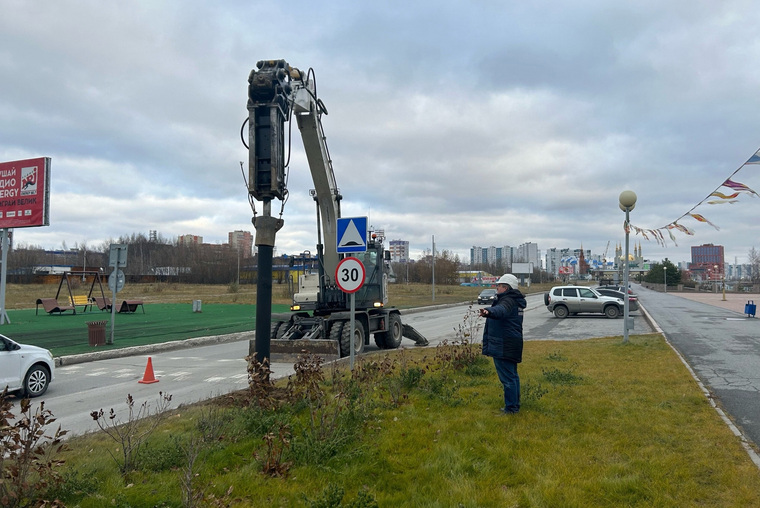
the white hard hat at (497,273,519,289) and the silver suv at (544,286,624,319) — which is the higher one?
the white hard hat at (497,273,519,289)

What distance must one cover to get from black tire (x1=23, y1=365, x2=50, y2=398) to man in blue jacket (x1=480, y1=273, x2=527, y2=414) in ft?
25.6

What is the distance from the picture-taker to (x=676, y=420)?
6207 mm

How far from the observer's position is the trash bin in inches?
595

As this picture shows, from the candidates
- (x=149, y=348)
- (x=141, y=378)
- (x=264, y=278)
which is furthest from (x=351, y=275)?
(x=149, y=348)

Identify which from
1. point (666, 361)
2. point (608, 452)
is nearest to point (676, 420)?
point (608, 452)

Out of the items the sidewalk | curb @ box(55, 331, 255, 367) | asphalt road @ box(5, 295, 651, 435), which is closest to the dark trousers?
asphalt road @ box(5, 295, 651, 435)

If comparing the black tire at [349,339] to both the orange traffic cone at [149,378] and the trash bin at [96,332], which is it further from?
the trash bin at [96,332]

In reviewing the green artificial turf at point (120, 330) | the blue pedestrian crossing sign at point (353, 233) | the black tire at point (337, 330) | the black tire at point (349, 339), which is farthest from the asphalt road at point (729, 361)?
the green artificial turf at point (120, 330)

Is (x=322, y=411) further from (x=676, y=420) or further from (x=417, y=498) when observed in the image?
(x=676, y=420)

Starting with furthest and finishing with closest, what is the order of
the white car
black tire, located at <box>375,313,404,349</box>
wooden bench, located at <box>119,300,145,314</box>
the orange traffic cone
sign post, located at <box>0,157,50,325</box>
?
wooden bench, located at <box>119,300,145,314</box>, sign post, located at <box>0,157,50,325</box>, black tire, located at <box>375,313,404,349</box>, the orange traffic cone, the white car

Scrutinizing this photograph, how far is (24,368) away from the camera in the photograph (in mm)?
8898

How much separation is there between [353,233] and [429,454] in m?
4.97

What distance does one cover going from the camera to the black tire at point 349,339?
495 inches

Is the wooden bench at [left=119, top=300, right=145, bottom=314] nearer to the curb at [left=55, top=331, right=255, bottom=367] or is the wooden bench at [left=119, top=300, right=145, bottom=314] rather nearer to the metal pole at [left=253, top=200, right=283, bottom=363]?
the curb at [left=55, top=331, right=255, bottom=367]
